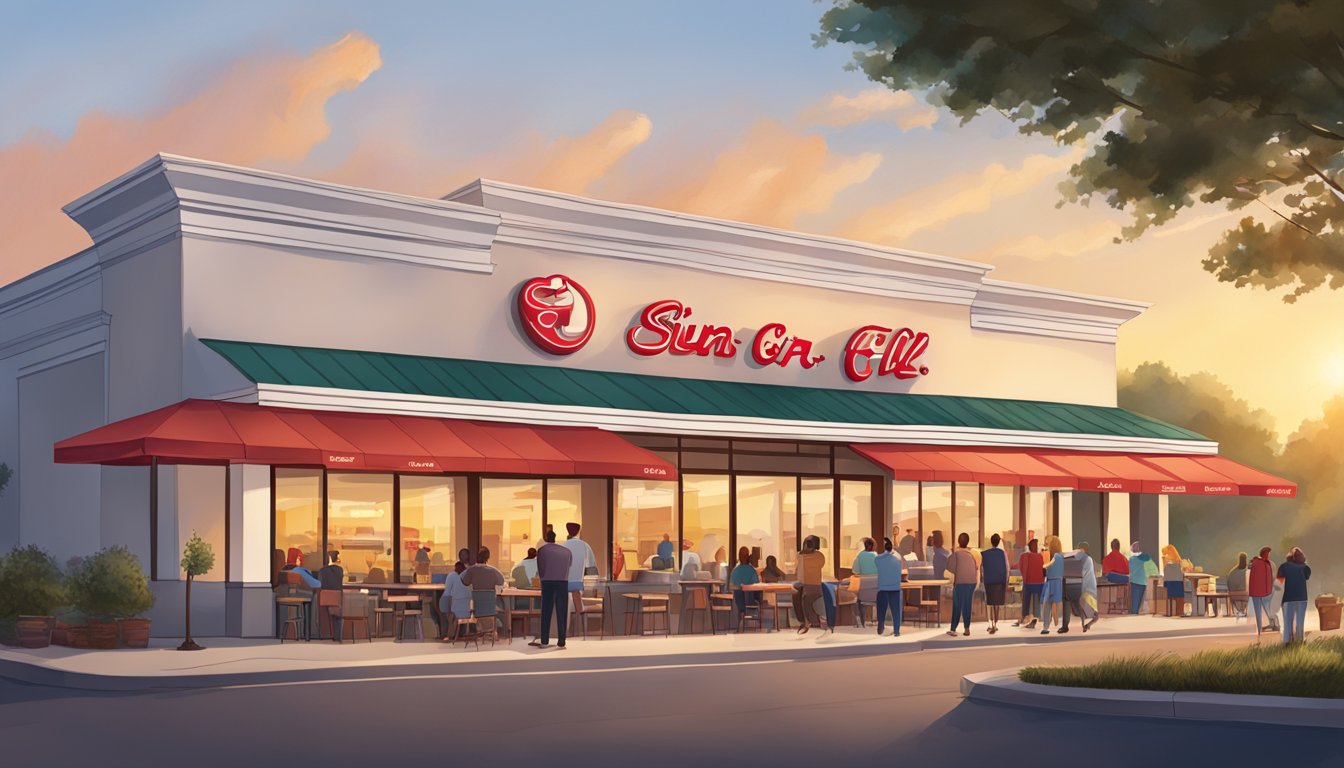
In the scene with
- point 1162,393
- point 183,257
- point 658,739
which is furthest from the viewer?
point 1162,393

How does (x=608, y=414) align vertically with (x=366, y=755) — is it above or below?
above

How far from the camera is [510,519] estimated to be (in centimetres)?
3044

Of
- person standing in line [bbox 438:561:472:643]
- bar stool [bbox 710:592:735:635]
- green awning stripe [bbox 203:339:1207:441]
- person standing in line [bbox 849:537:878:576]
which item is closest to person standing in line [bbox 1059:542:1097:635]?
person standing in line [bbox 849:537:878:576]

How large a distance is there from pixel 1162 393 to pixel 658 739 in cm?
9914

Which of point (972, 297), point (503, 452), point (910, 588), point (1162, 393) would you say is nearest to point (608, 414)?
point (503, 452)

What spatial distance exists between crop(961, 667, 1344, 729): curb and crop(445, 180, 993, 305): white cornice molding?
15851 millimetres

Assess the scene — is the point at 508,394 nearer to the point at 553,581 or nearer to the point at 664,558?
the point at 664,558

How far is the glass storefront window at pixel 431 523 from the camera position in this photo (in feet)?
95.7

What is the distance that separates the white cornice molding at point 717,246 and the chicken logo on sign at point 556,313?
80cm

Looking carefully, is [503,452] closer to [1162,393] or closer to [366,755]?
[366,755]

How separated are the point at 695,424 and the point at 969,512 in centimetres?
985

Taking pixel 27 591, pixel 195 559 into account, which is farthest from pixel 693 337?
pixel 27 591

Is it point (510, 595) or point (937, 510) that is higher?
point (937, 510)

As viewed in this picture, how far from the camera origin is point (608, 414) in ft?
97.1
